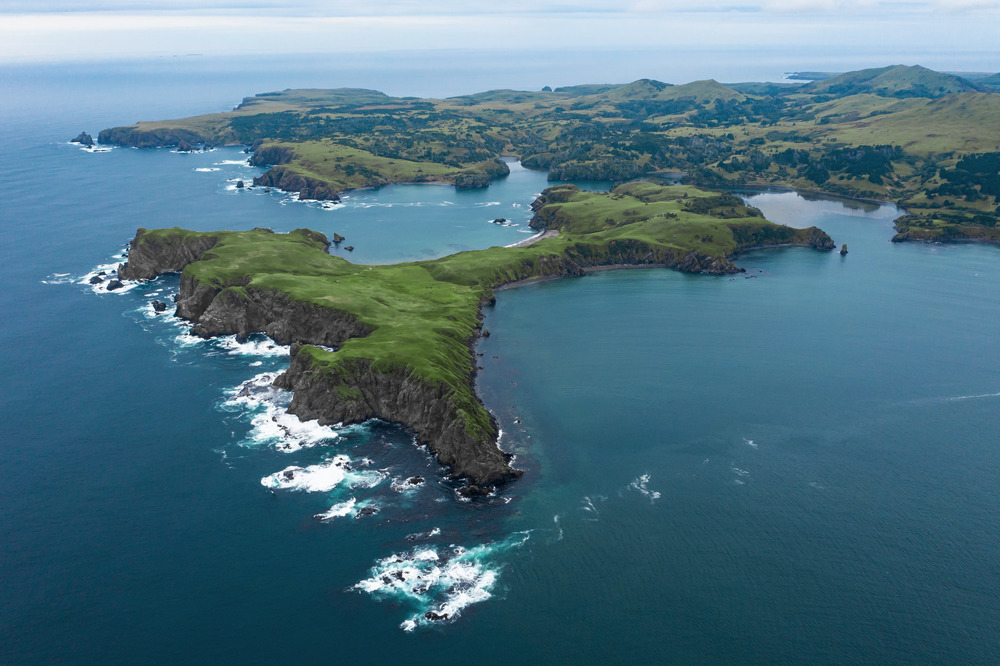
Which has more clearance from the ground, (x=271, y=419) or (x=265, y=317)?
(x=265, y=317)

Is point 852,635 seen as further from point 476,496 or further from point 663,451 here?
point 476,496

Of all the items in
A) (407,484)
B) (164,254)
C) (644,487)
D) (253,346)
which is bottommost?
(644,487)

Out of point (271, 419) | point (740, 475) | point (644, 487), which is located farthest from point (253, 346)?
point (740, 475)

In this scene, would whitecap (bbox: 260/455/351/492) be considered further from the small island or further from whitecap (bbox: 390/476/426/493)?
the small island

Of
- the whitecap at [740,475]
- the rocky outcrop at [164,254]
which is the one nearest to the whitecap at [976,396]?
the whitecap at [740,475]

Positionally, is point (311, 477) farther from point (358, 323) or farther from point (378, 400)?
point (358, 323)

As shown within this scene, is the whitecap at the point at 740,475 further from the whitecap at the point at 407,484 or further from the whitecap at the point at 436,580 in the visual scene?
the whitecap at the point at 407,484

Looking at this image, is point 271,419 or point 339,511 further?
point 271,419
